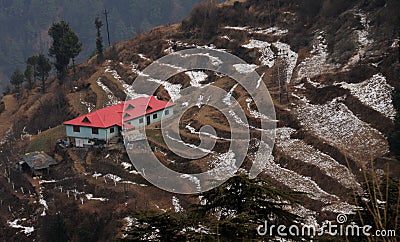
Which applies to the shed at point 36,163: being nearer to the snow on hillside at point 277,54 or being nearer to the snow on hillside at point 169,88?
the snow on hillside at point 169,88

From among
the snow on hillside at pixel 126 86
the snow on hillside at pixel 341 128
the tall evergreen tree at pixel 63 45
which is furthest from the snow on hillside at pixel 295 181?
the tall evergreen tree at pixel 63 45

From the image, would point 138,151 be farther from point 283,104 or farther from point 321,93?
point 321,93

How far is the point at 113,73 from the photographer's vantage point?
53031 millimetres

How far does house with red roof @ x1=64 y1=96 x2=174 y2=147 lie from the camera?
117ft

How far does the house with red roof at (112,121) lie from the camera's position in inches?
1401

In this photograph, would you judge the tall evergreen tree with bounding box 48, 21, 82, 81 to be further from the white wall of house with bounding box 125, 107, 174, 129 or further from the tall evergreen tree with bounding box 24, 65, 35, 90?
the white wall of house with bounding box 125, 107, 174, 129

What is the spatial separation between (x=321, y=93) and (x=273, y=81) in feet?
20.6

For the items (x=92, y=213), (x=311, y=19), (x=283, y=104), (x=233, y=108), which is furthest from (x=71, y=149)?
(x=311, y=19)

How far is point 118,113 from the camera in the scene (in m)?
37.6

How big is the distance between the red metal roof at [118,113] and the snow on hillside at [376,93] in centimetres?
1475

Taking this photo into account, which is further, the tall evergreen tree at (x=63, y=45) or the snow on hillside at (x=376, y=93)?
the tall evergreen tree at (x=63, y=45)

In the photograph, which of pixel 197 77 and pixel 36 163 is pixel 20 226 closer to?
pixel 36 163

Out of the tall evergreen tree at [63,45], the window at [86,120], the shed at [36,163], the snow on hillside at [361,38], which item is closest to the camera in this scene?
the shed at [36,163]

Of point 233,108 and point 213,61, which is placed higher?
point 213,61
